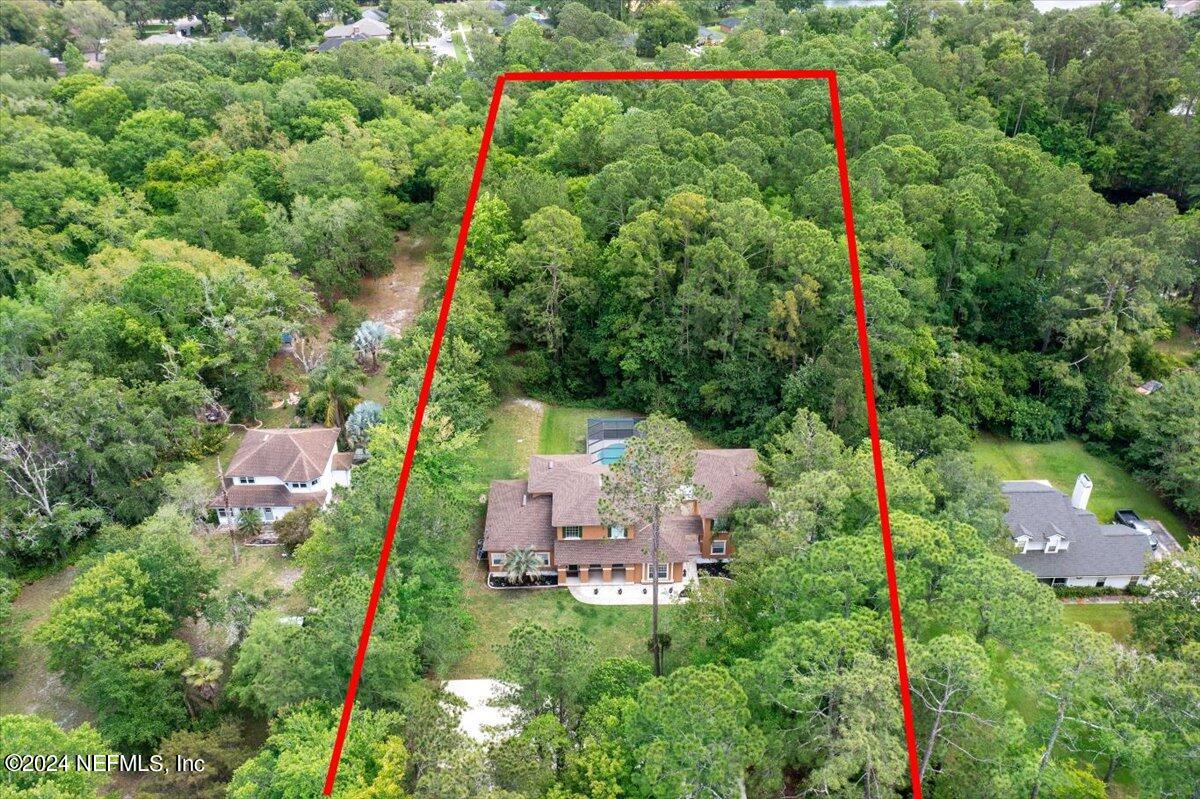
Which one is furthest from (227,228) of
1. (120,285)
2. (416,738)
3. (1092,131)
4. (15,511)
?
(1092,131)

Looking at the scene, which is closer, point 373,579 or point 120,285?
point 373,579

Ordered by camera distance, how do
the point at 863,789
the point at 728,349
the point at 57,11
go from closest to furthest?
the point at 863,789 < the point at 728,349 < the point at 57,11

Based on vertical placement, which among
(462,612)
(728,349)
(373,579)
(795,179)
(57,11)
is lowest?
(462,612)

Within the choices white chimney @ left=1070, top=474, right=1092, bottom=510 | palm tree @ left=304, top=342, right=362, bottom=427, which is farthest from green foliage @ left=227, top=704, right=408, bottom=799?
white chimney @ left=1070, top=474, right=1092, bottom=510

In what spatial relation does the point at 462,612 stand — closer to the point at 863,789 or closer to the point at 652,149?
the point at 863,789

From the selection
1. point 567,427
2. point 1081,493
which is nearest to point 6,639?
point 567,427

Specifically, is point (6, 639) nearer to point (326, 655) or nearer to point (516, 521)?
point (326, 655)

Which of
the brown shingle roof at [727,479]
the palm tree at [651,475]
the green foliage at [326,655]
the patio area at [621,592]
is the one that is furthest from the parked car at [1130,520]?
the green foliage at [326,655]
